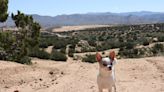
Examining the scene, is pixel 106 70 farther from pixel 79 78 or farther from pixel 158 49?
pixel 158 49

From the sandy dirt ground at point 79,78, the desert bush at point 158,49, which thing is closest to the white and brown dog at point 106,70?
the sandy dirt ground at point 79,78

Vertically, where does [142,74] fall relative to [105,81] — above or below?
below

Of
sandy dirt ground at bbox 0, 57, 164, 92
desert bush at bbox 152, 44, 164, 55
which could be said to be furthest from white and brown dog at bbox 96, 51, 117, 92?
desert bush at bbox 152, 44, 164, 55

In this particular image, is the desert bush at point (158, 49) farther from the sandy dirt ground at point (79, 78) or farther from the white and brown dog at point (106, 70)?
the white and brown dog at point (106, 70)

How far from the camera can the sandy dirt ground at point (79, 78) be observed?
53.0 feet

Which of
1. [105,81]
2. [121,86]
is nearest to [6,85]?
[121,86]

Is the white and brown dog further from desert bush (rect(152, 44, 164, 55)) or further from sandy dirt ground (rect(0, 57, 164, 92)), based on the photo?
desert bush (rect(152, 44, 164, 55))

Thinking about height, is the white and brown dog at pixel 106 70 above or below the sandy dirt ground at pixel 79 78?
above

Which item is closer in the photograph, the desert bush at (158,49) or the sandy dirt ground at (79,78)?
the sandy dirt ground at (79,78)

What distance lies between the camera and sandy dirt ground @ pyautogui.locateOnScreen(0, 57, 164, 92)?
1615cm

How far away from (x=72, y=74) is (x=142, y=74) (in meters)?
3.16

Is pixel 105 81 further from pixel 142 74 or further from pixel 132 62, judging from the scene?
pixel 132 62

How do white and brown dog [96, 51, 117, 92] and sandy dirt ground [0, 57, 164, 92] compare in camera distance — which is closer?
white and brown dog [96, 51, 117, 92]

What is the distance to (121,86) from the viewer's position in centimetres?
1619
